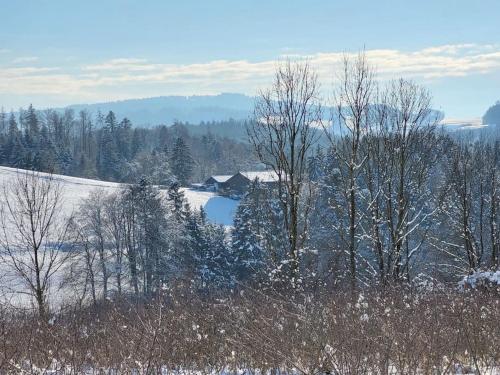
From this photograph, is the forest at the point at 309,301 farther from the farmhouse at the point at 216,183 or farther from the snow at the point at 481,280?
the farmhouse at the point at 216,183

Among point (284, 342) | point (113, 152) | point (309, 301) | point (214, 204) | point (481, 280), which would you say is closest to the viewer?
point (284, 342)

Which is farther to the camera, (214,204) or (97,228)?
(214,204)

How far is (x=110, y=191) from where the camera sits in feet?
199

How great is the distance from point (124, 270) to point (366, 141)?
3007 centimetres

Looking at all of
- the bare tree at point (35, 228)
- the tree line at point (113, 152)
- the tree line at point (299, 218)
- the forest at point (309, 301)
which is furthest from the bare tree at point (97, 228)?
the forest at point (309, 301)

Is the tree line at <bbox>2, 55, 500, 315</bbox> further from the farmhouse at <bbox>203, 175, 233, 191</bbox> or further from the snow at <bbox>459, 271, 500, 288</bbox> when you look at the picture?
the farmhouse at <bbox>203, 175, 233, 191</bbox>

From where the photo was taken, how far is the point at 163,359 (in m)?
5.94

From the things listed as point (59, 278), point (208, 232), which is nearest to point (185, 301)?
point (208, 232)

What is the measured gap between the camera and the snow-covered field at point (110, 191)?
5666 centimetres

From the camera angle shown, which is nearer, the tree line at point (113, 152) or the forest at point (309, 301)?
the forest at point (309, 301)

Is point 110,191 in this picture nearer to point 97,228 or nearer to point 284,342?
point 97,228

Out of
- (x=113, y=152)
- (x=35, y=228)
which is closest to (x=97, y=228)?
(x=35, y=228)

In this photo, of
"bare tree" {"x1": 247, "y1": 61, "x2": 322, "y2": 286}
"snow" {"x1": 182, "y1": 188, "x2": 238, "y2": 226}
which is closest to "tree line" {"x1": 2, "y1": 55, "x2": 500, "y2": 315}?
"bare tree" {"x1": 247, "y1": 61, "x2": 322, "y2": 286}

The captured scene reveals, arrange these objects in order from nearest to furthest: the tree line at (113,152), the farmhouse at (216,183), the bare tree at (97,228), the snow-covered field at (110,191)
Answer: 1. the bare tree at (97,228)
2. the snow-covered field at (110,191)
3. the farmhouse at (216,183)
4. the tree line at (113,152)
